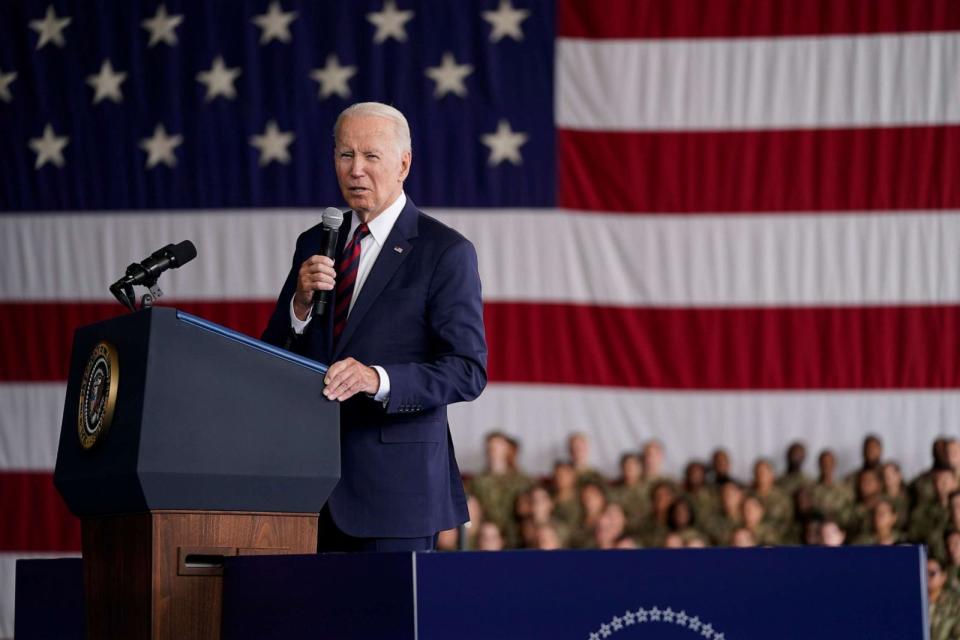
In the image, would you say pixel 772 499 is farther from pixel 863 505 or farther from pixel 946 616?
pixel 946 616

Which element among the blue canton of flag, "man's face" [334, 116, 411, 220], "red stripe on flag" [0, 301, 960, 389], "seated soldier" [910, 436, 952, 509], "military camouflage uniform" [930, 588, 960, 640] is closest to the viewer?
"man's face" [334, 116, 411, 220]

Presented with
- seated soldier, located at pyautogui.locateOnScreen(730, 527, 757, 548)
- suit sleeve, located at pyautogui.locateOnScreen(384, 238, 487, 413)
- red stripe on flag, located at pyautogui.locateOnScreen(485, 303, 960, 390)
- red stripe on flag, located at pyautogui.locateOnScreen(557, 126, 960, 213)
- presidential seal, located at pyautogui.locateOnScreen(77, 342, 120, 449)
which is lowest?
presidential seal, located at pyautogui.locateOnScreen(77, 342, 120, 449)

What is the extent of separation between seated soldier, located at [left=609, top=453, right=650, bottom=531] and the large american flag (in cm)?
22

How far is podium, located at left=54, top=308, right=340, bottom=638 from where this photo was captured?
178 centimetres

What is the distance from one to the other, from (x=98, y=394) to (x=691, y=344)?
237 inches

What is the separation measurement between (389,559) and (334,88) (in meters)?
6.44

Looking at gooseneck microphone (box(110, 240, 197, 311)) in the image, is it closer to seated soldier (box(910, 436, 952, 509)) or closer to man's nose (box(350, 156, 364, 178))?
man's nose (box(350, 156, 364, 178))

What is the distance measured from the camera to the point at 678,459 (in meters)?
7.63

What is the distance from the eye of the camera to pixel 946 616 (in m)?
6.40

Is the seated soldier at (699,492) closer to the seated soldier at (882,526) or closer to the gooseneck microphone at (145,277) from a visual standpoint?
the seated soldier at (882,526)

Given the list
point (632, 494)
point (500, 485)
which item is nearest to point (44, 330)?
point (500, 485)

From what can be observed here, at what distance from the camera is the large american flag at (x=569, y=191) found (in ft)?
24.9

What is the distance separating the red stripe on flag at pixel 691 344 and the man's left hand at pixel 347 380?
5.57m

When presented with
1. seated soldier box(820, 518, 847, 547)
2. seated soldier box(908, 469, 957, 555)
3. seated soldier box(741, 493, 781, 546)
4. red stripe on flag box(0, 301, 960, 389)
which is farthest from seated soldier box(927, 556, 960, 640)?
red stripe on flag box(0, 301, 960, 389)
